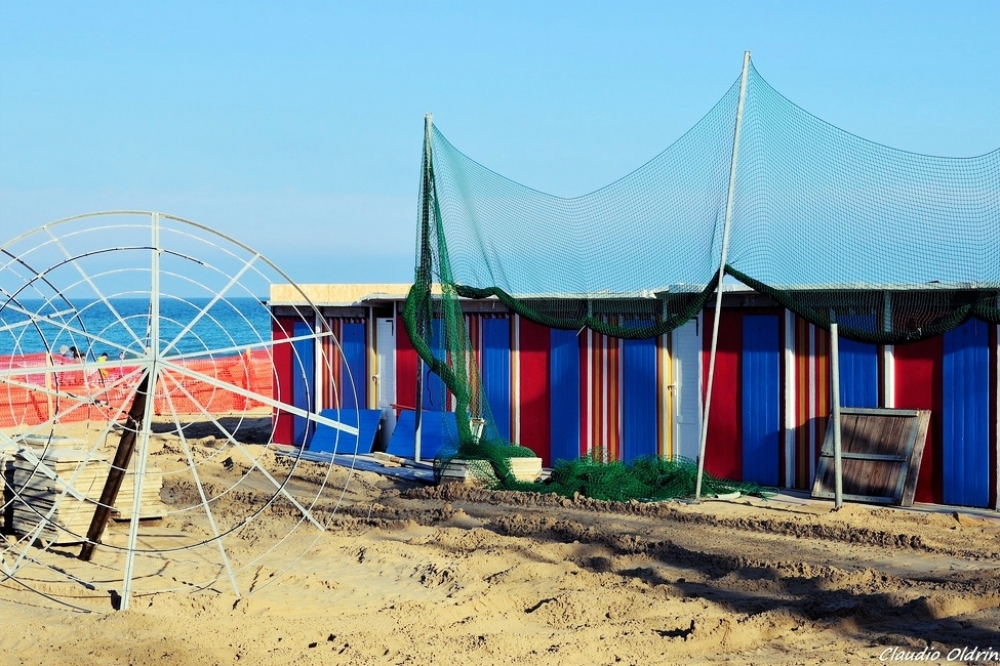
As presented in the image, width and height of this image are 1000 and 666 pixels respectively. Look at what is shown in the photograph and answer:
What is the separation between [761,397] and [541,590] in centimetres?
660

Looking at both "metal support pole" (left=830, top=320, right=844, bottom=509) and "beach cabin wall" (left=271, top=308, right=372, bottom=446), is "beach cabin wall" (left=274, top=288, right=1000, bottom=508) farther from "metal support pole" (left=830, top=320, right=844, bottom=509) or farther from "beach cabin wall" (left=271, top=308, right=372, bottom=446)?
"metal support pole" (left=830, top=320, right=844, bottom=509)

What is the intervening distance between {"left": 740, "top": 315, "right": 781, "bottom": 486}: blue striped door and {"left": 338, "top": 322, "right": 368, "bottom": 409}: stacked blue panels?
24.2ft

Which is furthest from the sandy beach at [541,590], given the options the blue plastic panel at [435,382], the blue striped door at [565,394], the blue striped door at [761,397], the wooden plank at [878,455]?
the blue striped door at [565,394]

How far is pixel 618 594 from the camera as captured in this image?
9938 mm

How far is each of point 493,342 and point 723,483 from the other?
490cm

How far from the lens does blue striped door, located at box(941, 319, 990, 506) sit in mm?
14023

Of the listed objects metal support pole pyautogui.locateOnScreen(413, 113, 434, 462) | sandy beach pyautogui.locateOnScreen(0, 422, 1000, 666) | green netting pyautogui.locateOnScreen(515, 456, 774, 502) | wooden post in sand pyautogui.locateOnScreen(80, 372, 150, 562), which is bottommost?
sandy beach pyautogui.locateOnScreen(0, 422, 1000, 666)

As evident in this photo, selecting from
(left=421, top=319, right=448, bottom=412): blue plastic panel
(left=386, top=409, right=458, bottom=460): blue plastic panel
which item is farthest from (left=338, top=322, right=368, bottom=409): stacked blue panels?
(left=421, top=319, right=448, bottom=412): blue plastic panel

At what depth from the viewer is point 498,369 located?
18.9 meters

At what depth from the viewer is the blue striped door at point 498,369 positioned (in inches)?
737

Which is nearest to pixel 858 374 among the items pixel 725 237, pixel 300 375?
pixel 725 237

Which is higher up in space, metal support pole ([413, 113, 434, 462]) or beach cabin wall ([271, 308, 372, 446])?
metal support pole ([413, 113, 434, 462])

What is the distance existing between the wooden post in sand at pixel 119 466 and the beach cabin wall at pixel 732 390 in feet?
7.76

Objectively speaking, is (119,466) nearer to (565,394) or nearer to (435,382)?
(435,382)
